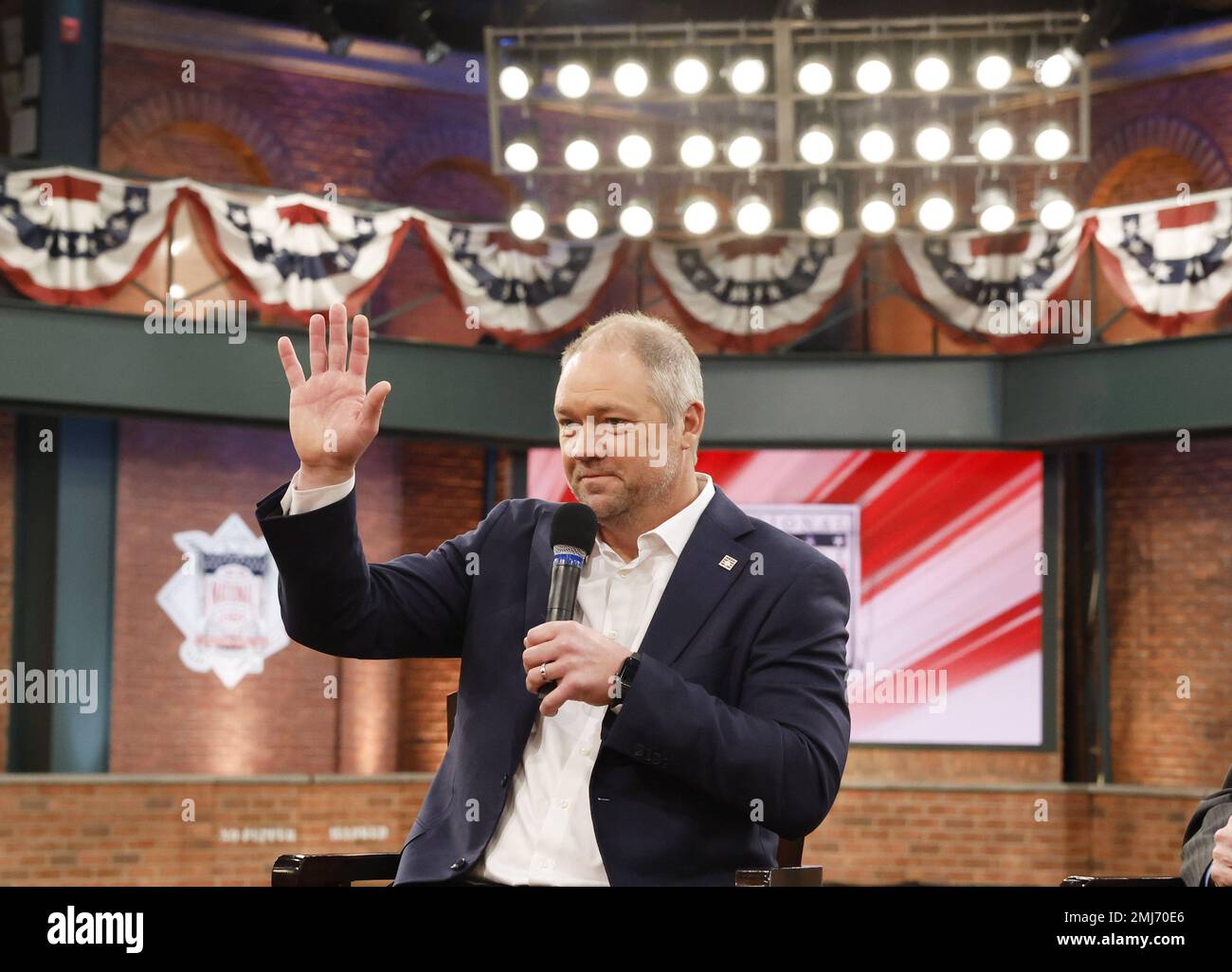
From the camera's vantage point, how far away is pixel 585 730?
259 cm

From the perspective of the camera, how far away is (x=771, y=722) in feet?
8.02

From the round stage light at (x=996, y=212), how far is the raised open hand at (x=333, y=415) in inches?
300

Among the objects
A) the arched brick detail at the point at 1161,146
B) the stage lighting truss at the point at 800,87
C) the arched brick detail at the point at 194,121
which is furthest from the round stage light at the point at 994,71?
the arched brick detail at the point at 194,121

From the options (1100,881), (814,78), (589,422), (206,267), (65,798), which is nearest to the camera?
(589,422)

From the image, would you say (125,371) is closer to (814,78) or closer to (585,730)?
(814,78)

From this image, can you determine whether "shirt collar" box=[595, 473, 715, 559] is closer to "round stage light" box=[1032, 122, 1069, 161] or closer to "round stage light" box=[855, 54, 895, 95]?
"round stage light" box=[855, 54, 895, 95]

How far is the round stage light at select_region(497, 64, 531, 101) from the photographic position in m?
9.70

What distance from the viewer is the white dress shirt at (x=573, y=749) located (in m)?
2.49

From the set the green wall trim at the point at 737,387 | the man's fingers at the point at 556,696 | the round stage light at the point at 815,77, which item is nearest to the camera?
the man's fingers at the point at 556,696

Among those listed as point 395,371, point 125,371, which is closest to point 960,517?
point 395,371

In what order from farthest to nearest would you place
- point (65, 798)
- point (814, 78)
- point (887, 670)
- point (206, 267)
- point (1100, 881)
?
point (206, 267) < point (887, 670) < point (814, 78) < point (65, 798) < point (1100, 881)

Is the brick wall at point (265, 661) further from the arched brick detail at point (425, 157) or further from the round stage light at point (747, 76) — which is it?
the round stage light at point (747, 76)

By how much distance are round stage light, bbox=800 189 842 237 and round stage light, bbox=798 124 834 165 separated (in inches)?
11.3
